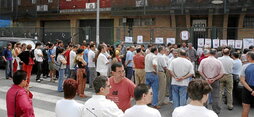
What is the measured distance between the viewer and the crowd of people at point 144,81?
3.75 metres

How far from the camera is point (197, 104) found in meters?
3.59

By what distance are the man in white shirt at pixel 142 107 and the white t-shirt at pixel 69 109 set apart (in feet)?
2.61

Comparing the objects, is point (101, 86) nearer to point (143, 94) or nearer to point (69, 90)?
point (69, 90)

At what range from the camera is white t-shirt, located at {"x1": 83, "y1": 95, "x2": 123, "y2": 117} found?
12.8 ft

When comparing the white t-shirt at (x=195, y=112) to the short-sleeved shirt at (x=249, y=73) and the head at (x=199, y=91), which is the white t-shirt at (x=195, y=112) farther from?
the short-sleeved shirt at (x=249, y=73)

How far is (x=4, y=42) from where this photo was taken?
1812cm

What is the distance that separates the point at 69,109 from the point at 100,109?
53 centimetres

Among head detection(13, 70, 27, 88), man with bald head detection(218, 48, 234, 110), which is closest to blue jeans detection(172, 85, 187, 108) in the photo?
man with bald head detection(218, 48, 234, 110)

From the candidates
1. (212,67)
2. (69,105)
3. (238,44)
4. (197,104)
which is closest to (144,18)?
(238,44)

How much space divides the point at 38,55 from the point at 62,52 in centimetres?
209

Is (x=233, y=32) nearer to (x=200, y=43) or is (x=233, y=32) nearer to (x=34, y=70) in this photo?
(x=200, y=43)

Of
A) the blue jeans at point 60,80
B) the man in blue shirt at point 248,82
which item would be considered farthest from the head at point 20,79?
the blue jeans at point 60,80

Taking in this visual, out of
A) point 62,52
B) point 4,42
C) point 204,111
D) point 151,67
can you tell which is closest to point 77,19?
point 4,42

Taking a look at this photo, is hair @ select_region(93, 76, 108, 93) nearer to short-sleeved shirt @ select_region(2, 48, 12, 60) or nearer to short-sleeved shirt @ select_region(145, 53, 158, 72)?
short-sleeved shirt @ select_region(145, 53, 158, 72)
